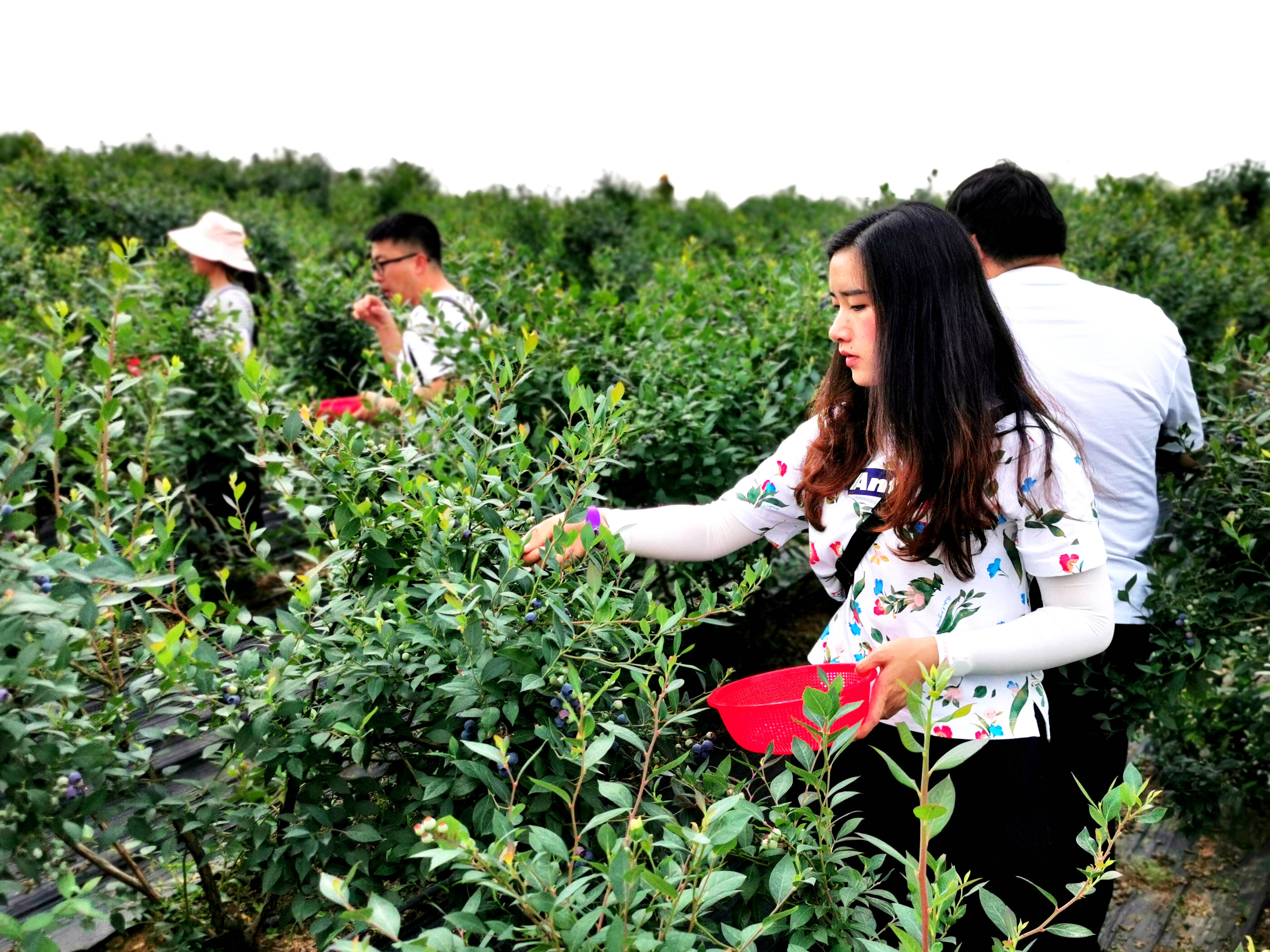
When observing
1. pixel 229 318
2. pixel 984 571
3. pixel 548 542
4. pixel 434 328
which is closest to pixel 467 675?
pixel 548 542

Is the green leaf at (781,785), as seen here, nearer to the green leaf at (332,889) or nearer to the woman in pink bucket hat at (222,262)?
the green leaf at (332,889)

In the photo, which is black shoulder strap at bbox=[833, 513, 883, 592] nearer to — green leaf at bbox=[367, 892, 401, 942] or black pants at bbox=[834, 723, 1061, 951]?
black pants at bbox=[834, 723, 1061, 951]

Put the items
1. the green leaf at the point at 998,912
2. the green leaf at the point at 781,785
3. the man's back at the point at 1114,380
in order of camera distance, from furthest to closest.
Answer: the man's back at the point at 1114,380
the green leaf at the point at 781,785
the green leaf at the point at 998,912

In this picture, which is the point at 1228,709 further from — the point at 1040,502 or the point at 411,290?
the point at 411,290

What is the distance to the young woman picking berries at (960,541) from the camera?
1749 mm

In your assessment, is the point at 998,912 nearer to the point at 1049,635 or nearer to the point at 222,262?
the point at 1049,635

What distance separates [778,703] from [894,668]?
0.70 ft

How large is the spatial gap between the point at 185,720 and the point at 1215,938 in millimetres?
2790

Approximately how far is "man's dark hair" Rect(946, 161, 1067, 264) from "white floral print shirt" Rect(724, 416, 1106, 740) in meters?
1.00

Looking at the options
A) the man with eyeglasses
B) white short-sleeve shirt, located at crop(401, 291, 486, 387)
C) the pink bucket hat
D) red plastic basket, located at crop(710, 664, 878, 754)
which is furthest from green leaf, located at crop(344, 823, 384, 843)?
the pink bucket hat

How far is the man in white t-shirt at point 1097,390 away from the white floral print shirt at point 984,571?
553 millimetres

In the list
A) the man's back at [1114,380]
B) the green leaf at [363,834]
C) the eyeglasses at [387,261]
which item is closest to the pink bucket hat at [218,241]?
the eyeglasses at [387,261]

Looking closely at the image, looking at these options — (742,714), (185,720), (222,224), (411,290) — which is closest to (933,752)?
(742,714)

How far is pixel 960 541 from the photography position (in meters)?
1.79
